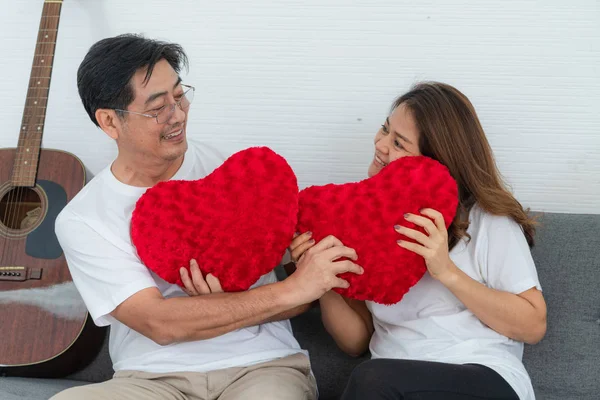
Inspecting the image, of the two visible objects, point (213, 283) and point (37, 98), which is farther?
point (37, 98)

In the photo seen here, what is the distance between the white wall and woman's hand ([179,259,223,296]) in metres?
0.60

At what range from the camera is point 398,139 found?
4.76ft

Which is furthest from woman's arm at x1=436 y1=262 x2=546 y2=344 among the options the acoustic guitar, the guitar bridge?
the guitar bridge

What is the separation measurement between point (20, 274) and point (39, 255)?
0.07 meters

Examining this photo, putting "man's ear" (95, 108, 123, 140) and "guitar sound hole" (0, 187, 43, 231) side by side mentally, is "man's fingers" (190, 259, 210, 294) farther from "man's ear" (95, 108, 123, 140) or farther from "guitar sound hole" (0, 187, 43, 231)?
"guitar sound hole" (0, 187, 43, 231)

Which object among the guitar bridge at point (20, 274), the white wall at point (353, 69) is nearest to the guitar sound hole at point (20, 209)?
the guitar bridge at point (20, 274)

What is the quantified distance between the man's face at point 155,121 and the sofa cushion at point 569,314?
2.87 ft

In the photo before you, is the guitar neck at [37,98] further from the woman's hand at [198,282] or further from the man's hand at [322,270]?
the man's hand at [322,270]

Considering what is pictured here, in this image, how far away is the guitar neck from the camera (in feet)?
6.08

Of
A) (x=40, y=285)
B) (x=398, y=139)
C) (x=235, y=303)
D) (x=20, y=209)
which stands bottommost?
(x=40, y=285)

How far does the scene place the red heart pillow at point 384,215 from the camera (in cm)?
133

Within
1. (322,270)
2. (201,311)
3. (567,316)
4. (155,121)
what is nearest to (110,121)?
(155,121)

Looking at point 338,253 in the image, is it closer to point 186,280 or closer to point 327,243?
point 327,243

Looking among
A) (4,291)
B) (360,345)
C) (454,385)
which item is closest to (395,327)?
(360,345)
